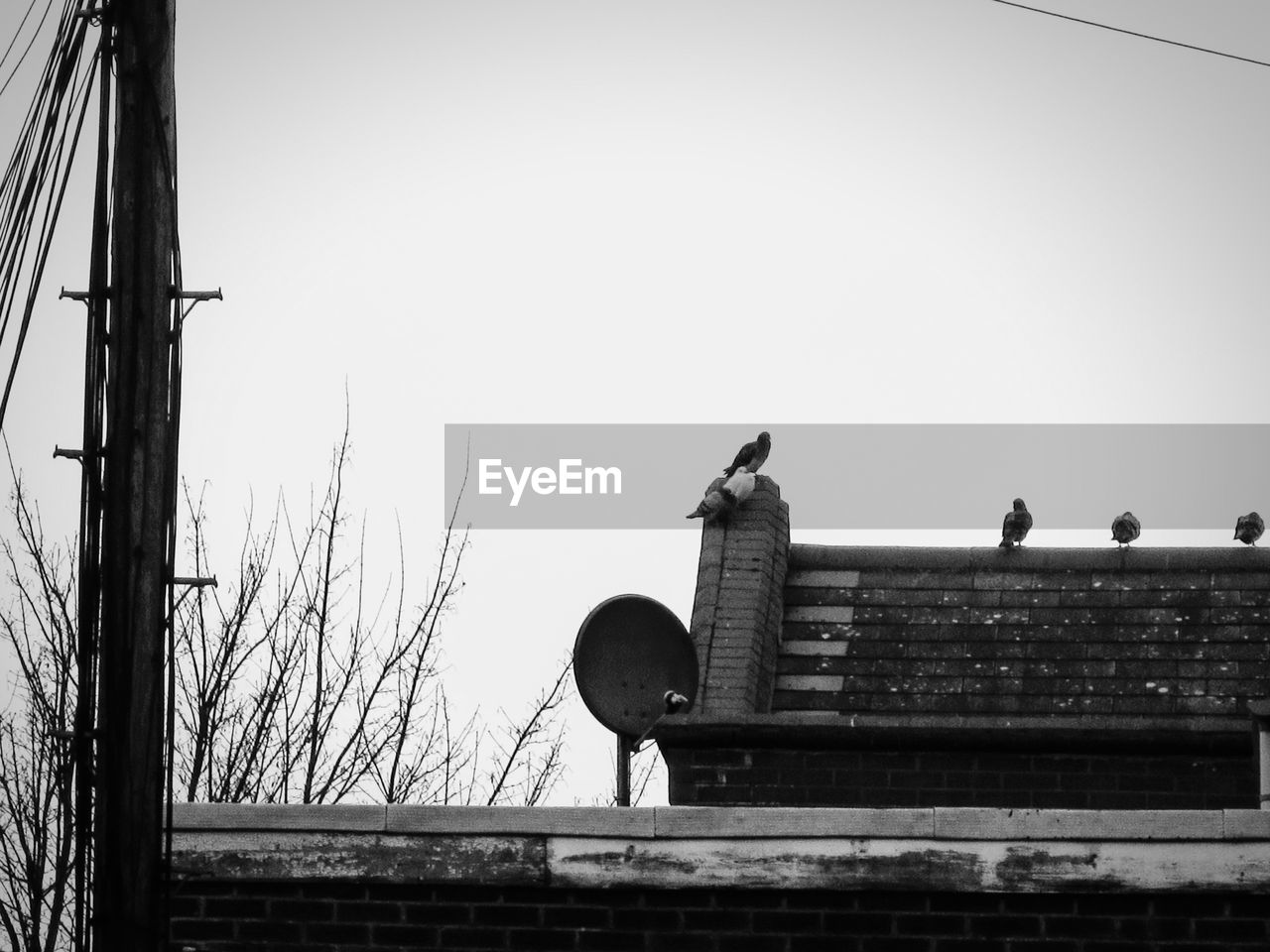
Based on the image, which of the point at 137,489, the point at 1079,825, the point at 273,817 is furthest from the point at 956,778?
the point at 137,489

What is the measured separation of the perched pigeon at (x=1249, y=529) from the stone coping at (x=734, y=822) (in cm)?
1050

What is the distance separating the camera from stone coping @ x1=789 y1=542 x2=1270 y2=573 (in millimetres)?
16469

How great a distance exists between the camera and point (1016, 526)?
16.6 m

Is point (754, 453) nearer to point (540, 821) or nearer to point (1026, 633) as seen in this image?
point (1026, 633)

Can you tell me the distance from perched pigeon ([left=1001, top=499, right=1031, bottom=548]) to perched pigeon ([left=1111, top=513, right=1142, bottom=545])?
816 millimetres

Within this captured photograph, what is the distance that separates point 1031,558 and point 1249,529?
258cm

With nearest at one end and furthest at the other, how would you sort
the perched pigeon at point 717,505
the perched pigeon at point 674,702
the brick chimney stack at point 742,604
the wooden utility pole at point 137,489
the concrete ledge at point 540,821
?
the wooden utility pole at point 137,489
the concrete ledge at point 540,821
the perched pigeon at point 674,702
the brick chimney stack at point 742,604
the perched pigeon at point 717,505


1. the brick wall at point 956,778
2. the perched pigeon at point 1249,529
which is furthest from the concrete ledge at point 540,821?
the perched pigeon at point 1249,529

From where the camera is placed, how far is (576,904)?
783cm

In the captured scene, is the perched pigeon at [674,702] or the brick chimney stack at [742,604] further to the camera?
the brick chimney stack at [742,604]

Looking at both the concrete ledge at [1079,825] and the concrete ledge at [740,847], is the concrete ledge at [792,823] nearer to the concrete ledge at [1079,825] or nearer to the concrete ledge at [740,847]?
the concrete ledge at [740,847]

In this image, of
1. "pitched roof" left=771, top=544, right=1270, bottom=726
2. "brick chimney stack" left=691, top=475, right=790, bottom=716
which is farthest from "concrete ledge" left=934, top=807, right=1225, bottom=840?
"brick chimney stack" left=691, top=475, right=790, bottom=716

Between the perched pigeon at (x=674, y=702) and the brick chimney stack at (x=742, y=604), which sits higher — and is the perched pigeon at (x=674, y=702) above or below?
below

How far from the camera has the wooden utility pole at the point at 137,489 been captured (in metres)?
6.86
